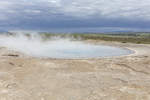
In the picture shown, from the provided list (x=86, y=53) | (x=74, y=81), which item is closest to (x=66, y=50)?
(x=86, y=53)

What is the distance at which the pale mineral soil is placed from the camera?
7020 millimetres

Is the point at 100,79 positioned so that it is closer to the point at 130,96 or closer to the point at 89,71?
the point at 89,71

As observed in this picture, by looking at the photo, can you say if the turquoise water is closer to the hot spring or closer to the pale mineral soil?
the hot spring

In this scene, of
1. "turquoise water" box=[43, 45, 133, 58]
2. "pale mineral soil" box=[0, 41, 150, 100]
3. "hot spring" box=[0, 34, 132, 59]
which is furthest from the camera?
"hot spring" box=[0, 34, 132, 59]

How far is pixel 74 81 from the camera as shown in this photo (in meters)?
8.72

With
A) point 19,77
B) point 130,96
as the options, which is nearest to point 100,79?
point 130,96

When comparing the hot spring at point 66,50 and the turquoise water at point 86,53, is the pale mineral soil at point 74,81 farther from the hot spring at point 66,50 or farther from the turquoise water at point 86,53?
the hot spring at point 66,50

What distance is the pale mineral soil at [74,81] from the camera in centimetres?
702

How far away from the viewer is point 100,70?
35.8ft

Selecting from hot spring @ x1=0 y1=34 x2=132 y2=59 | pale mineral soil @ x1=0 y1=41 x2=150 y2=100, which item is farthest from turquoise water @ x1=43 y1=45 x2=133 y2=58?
pale mineral soil @ x1=0 y1=41 x2=150 y2=100

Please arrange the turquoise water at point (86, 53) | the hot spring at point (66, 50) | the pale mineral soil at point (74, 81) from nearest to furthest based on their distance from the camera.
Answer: the pale mineral soil at point (74, 81)
the turquoise water at point (86, 53)
the hot spring at point (66, 50)

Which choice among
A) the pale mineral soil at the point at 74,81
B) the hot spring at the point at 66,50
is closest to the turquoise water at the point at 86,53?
the hot spring at the point at 66,50

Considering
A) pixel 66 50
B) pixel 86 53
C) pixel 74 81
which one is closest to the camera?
pixel 74 81

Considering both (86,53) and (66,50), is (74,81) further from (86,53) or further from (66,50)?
(66,50)
